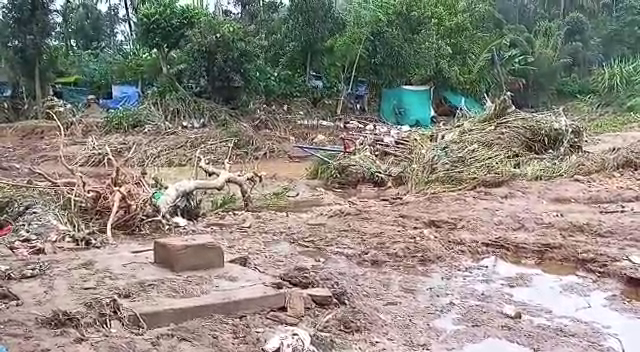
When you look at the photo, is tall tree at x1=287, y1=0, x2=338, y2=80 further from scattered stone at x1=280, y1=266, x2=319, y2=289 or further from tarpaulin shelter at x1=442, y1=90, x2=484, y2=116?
scattered stone at x1=280, y1=266, x2=319, y2=289

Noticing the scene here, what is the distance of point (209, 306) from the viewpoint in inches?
185

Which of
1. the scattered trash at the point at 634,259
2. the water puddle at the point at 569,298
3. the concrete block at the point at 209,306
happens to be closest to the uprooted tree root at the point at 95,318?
the concrete block at the point at 209,306

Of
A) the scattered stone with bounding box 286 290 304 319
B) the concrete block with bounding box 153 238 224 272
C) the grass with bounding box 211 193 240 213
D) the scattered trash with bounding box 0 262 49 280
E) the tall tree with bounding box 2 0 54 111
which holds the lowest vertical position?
the grass with bounding box 211 193 240 213

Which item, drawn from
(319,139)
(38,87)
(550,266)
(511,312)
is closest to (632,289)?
(550,266)

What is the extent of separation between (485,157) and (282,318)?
7281 millimetres

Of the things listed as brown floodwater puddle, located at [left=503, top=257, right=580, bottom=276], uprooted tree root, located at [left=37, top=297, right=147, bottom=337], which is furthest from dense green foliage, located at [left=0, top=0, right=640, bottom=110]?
uprooted tree root, located at [left=37, top=297, right=147, bottom=337]

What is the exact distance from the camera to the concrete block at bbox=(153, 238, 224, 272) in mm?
5379

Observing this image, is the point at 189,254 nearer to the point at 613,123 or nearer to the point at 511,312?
the point at 511,312

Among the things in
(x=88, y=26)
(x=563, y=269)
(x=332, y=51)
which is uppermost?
(x=88, y=26)

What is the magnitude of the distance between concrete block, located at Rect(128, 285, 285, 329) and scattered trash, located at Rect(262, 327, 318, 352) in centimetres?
54

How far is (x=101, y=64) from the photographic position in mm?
21203

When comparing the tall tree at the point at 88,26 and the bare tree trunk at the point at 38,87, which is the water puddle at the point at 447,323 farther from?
the tall tree at the point at 88,26

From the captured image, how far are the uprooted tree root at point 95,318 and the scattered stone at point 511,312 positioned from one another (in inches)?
103

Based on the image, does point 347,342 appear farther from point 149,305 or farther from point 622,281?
point 622,281
